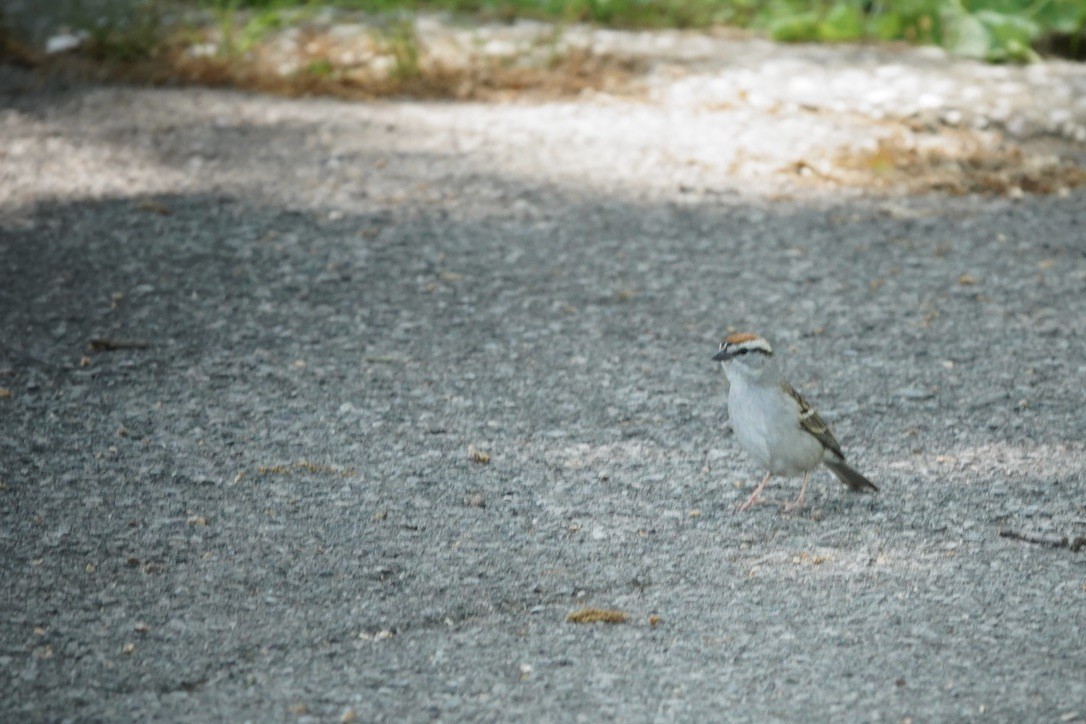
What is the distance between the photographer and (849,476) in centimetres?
468

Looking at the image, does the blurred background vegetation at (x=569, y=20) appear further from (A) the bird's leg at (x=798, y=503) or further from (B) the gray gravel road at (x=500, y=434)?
(A) the bird's leg at (x=798, y=503)

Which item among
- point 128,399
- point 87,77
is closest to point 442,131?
point 87,77

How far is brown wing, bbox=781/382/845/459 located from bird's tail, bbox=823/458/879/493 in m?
0.04

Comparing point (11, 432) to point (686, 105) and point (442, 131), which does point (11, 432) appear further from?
point (686, 105)

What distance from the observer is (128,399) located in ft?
17.7

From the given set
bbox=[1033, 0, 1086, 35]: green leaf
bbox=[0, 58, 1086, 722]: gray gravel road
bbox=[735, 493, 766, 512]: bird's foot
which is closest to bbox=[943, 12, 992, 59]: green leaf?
bbox=[1033, 0, 1086, 35]: green leaf

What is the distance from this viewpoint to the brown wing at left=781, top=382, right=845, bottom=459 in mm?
4547

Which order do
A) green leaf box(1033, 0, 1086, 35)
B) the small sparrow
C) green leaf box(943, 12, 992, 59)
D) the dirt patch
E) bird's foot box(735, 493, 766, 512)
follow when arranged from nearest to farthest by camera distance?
1. the small sparrow
2. bird's foot box(735, 493, 766, 512)
3. the dirt patch
4. green leaf box(943, 12, 992, 59)
5. green leaf box(1033, 0, 1086, 35)

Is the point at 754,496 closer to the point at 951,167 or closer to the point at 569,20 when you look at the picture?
the point at 951,167

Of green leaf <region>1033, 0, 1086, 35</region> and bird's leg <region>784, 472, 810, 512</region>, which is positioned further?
green leaf <region>1033, 0, 1086, 35</region>

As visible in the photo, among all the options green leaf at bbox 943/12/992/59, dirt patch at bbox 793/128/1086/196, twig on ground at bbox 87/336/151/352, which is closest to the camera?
twig on ground at bbox 87/336/151/352

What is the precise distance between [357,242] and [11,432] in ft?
8.86

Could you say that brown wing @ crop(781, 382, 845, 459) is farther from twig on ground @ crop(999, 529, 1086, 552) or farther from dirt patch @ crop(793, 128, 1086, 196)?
dirt patch @ crop(793, 128, 1086, 196)

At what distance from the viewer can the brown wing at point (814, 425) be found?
14.9ft
